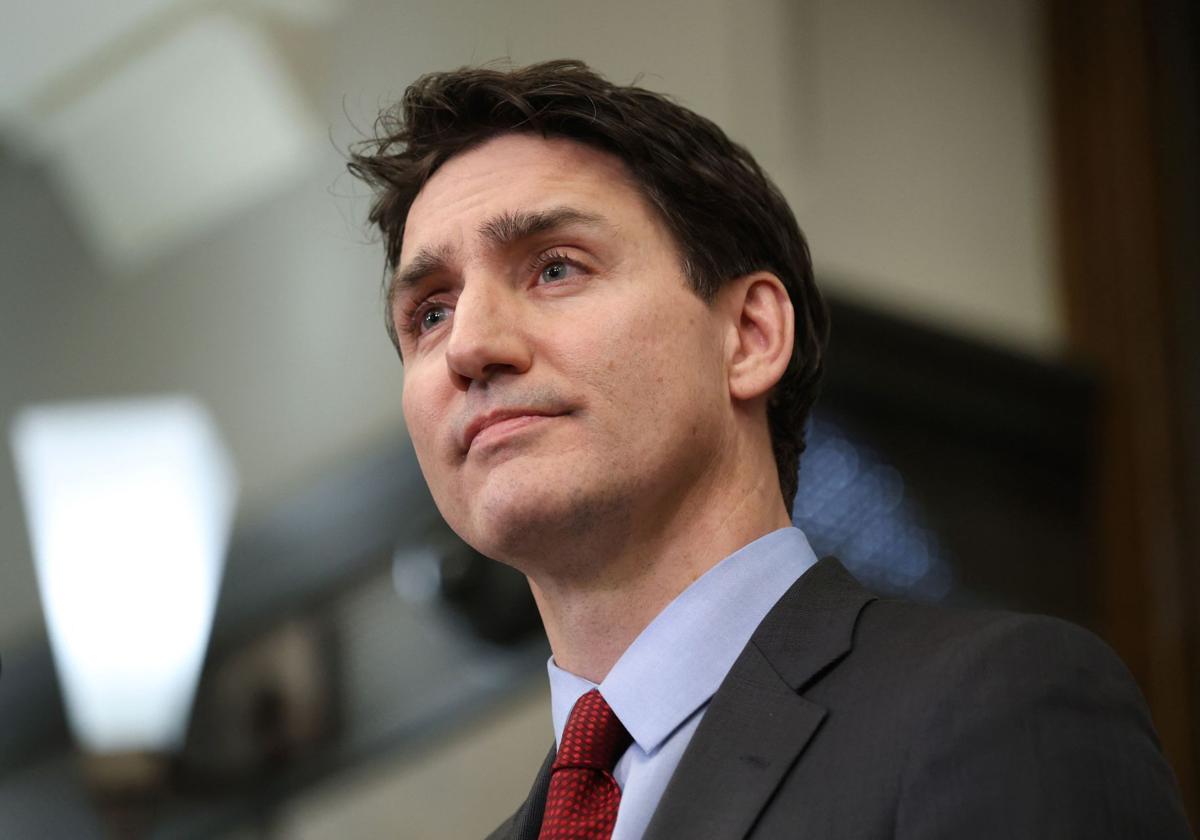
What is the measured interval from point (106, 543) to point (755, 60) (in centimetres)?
172

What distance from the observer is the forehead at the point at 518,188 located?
1.56 metres

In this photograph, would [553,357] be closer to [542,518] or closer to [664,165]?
[542,518]

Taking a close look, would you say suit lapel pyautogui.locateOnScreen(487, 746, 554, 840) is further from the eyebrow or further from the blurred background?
the blurred background

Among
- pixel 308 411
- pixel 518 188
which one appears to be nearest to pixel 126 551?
pixel 308 411

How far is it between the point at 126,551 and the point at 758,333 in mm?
1719

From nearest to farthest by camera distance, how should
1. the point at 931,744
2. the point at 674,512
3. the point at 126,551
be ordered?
the point at 931,744
the point at 674,512
the point at 126,551

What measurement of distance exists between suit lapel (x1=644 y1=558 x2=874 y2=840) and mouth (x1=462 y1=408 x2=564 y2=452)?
26cm

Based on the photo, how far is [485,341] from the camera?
1453 mm

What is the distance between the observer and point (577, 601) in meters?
1.48

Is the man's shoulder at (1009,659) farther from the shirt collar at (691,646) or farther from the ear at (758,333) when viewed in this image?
the ear at (758,333)

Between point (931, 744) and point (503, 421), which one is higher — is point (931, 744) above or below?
below

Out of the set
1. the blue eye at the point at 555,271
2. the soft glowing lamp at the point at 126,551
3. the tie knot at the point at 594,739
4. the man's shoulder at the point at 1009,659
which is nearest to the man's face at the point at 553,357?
the blue eye at the point at 555,271

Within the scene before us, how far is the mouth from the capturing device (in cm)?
144

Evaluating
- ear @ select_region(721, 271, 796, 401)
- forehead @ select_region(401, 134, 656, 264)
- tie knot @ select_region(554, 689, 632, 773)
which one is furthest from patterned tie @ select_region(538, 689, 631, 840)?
forehead @ select_region(401, 134, 656, 264)
